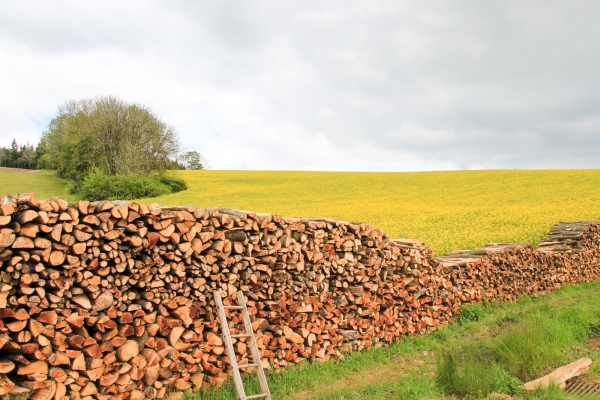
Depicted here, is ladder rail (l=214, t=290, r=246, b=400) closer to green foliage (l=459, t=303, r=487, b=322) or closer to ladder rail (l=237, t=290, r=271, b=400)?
ladder rail (l=237, t=290, r=271, b=400)

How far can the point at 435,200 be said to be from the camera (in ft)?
106

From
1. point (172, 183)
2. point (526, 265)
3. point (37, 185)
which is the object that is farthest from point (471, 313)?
point (37, 185)

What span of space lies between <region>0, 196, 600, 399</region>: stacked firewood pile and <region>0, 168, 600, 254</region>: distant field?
30.8 feet

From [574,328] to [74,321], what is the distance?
8.65m

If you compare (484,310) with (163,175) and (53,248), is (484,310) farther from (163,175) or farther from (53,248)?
(163,175)

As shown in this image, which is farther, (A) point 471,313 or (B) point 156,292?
(A) point 471,313

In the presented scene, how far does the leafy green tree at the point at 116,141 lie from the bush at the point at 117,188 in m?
4.30

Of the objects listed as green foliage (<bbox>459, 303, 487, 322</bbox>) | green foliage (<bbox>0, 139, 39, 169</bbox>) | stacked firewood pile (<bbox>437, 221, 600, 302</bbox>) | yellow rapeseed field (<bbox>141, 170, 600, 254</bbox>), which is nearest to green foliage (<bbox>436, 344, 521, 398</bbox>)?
green foliage (<bbox>459, 303, 487, 322</bbox>)

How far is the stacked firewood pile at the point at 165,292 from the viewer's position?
187 inches

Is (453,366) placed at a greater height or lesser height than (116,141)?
lesser

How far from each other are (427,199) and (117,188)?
75.0ft

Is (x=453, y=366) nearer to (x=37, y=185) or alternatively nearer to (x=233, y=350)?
(x=233, y=350)

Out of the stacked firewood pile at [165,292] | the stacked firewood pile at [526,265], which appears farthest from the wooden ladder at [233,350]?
the stacked firewood pile at [526,265]

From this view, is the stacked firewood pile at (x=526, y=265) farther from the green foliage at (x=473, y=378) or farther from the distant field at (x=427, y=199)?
the green foliage at (x=473, y=378)
